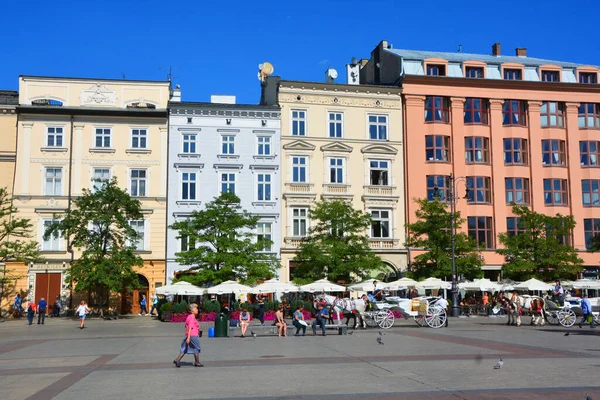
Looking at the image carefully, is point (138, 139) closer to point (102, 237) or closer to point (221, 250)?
point (102, 237)

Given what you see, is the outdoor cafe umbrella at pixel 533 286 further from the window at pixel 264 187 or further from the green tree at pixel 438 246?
the window at pixel 264 187

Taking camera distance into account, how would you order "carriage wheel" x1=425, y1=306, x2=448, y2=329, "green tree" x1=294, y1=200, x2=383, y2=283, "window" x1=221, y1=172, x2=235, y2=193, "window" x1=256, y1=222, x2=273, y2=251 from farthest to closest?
"window" x1=221, y1=172, x2=235, y2=193, "window" x1=256, y1=222, x2=273, y2=251, "green tree" x1=294, y1=200, x2=383, y2=283, "carriage wheel" x1=425, y1=306, x2=448, y2=329

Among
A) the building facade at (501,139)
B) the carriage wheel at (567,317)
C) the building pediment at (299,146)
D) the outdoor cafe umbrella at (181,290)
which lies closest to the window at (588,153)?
the building facade at (501,139)

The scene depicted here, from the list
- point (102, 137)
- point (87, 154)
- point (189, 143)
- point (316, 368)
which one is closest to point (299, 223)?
point (189, 143)

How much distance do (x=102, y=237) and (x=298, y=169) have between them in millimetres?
14928

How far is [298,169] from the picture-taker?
165ft

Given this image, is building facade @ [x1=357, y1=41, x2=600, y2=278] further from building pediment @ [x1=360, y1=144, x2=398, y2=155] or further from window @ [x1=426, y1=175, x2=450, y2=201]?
building pediment @ [x1=360, y1=144, x2=398, y2=155]

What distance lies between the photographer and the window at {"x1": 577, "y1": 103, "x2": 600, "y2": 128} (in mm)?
55250

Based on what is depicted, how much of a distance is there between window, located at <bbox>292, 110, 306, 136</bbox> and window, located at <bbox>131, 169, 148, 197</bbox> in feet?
36.4

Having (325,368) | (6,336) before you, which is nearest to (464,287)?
(6,336)

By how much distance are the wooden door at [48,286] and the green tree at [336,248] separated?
52.5ft

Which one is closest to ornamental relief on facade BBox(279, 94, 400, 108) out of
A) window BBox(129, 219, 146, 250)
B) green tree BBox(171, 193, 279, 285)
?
green tree BBox(171, 193, 279, 285)

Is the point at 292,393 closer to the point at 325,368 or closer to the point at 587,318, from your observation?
the point at 325,368

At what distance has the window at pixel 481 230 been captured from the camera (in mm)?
52344
